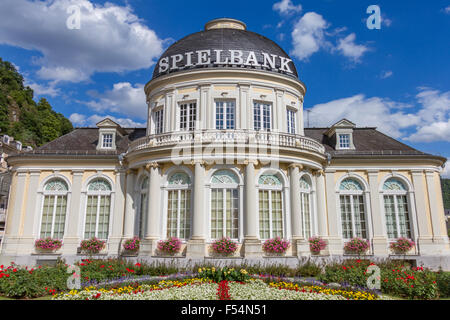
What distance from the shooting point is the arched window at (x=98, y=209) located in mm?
23125

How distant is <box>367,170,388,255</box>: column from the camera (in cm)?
2230

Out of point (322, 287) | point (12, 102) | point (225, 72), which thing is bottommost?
point (322, 287)

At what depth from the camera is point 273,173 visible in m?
19.8

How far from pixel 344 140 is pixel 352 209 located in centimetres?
542

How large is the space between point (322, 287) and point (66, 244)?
58.0ft

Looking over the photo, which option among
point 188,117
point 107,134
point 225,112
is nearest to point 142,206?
point 188,117

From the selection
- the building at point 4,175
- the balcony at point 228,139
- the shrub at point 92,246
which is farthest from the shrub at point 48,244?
the building at point 4,175

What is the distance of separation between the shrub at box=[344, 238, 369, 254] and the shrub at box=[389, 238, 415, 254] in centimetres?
177

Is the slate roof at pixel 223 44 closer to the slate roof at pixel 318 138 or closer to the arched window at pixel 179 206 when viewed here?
the slate roof at pixel 318 138

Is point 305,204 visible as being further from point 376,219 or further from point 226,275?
point 226,275

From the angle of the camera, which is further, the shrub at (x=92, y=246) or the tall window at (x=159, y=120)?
the tall window at (x=159, y=120)

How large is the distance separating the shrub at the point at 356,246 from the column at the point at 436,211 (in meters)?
4.66

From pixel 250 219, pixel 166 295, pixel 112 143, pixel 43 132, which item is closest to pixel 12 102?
pixel 43 132

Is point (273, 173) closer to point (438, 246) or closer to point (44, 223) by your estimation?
point (438, 246)
